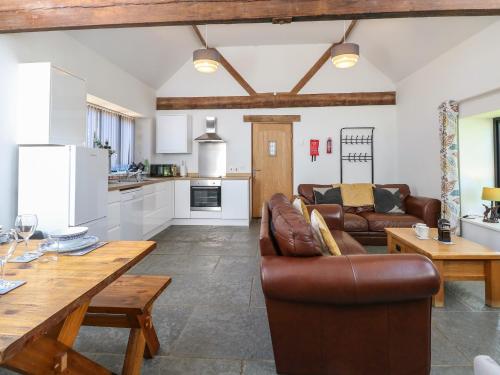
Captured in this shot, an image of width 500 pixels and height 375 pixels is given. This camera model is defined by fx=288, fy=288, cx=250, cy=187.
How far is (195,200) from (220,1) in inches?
149

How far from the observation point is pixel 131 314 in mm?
1504

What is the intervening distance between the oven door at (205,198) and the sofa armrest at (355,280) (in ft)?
13.8

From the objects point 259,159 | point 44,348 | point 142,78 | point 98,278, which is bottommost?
point 44,348

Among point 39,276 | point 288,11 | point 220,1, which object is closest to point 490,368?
point 39,276

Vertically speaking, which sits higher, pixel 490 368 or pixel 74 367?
pixel 490 368

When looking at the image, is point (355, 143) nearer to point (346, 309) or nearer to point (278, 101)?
point (278, 101)

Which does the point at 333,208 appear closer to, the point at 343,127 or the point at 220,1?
the point at 220,1

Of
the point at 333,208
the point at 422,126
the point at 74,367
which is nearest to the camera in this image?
the point at 74,367

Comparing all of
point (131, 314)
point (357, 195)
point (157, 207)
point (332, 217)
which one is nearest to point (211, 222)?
point (157, 207)

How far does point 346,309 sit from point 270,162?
4.89 metres

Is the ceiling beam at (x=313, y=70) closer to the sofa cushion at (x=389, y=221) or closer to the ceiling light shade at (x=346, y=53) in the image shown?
the ceiling light shade at (x=346, y=53)

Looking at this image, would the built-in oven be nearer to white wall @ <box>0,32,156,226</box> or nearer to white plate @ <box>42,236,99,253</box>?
A: white wall @ <box>0,32,156,226</box>

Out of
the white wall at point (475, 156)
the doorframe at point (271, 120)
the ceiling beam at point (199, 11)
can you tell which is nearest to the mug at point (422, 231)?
the white wall at point (475, 156)

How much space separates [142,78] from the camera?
210 inches
